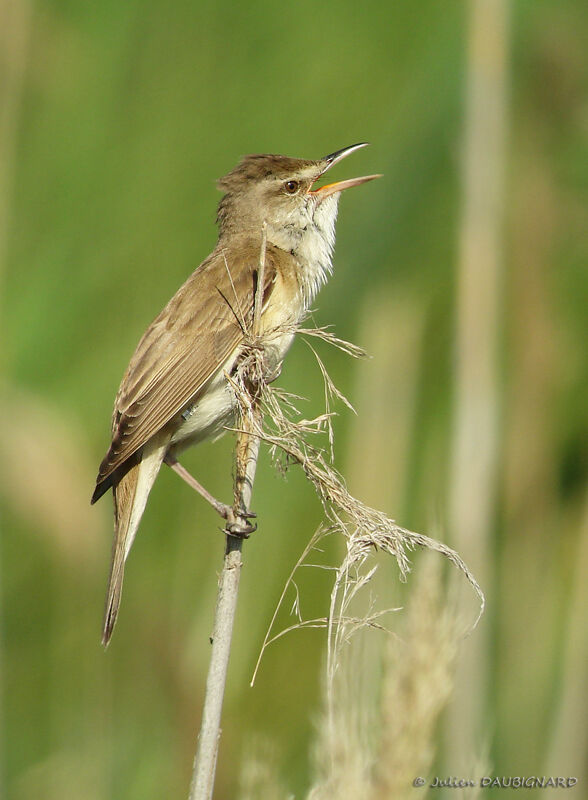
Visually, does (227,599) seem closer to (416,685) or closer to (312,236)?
(416,685)

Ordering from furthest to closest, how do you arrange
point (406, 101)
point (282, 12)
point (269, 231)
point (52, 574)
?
point (282, 12) → point (52, 574) → point (269, 231) → point (406, 101)

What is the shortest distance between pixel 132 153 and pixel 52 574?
167 centimetres

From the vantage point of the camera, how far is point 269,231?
3619 mm

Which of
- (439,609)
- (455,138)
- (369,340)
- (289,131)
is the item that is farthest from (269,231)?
(439,609)

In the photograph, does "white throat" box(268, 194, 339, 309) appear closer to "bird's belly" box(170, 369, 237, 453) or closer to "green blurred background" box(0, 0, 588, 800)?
"green blurred background" box(0, 0, 588, 800)

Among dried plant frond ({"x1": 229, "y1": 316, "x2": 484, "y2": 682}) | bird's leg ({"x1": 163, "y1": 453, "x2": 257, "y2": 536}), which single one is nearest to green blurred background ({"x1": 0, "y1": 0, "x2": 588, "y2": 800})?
bird's leg ({"x1": 163, "y1": 453, "x2": 257, "y2": 536})

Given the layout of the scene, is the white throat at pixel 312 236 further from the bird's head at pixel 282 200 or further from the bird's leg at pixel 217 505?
the bird's leg at pixel 217 505

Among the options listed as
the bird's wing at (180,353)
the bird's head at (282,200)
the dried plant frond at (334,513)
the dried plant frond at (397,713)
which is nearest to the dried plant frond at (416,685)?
the dried plant frond at (397,713)

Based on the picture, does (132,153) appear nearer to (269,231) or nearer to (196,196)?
(196,196)

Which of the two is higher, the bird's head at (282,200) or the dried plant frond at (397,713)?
the bird's head at (282,200)

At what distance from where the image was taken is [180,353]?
10.4 ft

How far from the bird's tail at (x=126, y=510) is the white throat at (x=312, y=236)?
2.59 feet

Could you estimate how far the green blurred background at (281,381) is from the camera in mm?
3352

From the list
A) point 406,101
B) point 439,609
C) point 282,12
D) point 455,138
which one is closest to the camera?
point 439,609
